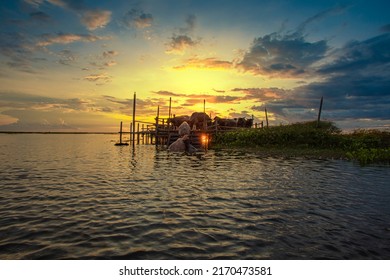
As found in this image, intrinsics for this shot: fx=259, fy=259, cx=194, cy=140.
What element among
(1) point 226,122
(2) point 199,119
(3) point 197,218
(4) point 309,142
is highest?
(2) point 199,119

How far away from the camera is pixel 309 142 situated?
29.5 metres

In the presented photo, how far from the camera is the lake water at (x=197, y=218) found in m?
5.40

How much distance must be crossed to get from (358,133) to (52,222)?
34683 mm

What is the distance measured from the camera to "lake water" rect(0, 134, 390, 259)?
213 inches

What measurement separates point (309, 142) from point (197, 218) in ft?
84.3

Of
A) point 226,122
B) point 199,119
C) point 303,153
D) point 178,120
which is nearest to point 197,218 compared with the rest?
point 303,153

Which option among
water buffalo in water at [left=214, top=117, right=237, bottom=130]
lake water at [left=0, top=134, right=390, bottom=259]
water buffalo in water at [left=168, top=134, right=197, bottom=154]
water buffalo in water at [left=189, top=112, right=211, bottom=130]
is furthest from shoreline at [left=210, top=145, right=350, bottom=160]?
water buffalo in water at [left=189, top=112, right=211, bottom=130]

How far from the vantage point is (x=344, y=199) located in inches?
370

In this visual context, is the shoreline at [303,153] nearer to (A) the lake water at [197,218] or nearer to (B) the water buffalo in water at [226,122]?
(A) the lake water at [197,218]

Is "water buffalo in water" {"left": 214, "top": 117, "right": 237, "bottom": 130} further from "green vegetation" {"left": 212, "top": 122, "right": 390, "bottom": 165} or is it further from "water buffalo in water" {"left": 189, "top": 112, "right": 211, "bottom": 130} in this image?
"green vegetation" {"left": 212, "top": 122, "right": 390, "bottom": 165}

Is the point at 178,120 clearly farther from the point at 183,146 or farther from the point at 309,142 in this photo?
the point at 309,142

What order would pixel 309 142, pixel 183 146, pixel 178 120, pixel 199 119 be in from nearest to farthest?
1. pixel 309 142
2. pixel 183 146
3. pixel 199 119
4. pixel 178 120

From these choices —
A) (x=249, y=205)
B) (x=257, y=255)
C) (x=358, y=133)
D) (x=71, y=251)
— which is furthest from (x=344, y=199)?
(x=358, y=133)

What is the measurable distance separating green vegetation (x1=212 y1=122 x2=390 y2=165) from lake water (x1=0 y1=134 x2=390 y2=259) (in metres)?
12.8
